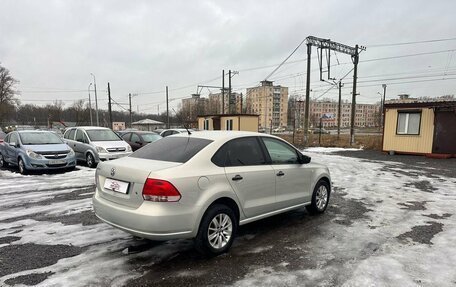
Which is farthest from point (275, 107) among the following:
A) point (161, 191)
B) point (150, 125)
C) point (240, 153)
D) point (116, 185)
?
point (161, 191)

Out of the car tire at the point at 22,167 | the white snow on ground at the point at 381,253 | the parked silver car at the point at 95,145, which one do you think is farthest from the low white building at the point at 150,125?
the white snow on ground at the point at 381,253

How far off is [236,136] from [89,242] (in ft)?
8.61

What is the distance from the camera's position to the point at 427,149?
56.9ft

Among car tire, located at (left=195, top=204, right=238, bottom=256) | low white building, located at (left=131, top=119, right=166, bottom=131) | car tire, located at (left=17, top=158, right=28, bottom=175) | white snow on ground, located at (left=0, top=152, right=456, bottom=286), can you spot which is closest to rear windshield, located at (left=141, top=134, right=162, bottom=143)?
car tire, located at (left=17, top=158, right=28, bottom=175)

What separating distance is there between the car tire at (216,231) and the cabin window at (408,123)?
1720cm

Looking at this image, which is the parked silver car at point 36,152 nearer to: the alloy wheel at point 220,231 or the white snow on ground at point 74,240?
the white snow on ground at point 74,240

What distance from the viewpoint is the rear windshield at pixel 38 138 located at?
1108 cm

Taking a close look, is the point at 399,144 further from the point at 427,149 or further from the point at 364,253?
the point at 364,253

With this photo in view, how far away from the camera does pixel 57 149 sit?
10.7 meters

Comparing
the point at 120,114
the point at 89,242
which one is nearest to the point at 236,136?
the point at 89,242

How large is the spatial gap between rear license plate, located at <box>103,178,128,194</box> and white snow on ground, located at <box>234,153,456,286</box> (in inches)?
69.4

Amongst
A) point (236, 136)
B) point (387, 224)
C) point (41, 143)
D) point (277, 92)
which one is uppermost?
point (277, 92)

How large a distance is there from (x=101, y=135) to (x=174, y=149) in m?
9.49

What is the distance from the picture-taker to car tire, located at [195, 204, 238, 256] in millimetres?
3877
